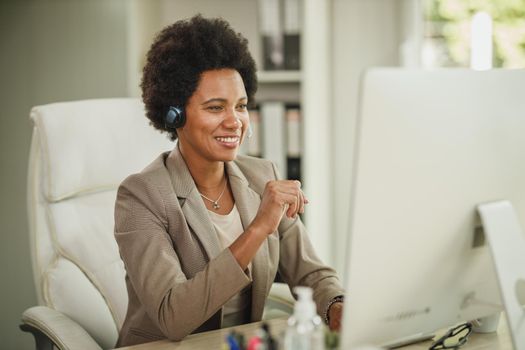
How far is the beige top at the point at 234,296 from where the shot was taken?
5.20ft

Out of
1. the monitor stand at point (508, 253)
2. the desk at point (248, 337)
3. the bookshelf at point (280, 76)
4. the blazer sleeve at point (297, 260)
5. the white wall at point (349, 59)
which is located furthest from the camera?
the white wall at point (349, 59)

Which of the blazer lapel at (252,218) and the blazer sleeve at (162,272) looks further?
the blazer lapel at (252,218)

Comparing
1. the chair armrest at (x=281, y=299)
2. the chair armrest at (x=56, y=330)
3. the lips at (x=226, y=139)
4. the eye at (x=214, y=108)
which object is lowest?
the chair armrest at (x=281, y=299)

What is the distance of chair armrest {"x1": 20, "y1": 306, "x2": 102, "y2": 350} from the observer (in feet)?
4.75

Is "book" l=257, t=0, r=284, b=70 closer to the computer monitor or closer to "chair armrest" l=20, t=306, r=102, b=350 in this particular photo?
"chair armrest" l=20, t=306, r=102, b=350

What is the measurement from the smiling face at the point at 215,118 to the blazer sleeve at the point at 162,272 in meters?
0.16

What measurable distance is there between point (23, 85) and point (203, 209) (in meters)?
1.41

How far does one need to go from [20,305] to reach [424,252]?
2068 millimetres

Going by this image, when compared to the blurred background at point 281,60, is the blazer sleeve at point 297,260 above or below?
below

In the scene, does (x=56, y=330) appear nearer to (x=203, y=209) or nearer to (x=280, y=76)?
(x=203, y=209)

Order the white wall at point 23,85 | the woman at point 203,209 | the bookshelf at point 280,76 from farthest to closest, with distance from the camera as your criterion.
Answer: the bookshelf at point 280,76
the white wall at point 23,85
the woman at point 203,209

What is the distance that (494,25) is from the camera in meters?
2.86

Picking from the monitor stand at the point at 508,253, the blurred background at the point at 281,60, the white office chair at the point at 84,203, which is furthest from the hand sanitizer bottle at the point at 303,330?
the blurred background at the point at 281,60

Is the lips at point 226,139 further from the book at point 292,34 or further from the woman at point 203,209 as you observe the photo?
the book at point 292,34
